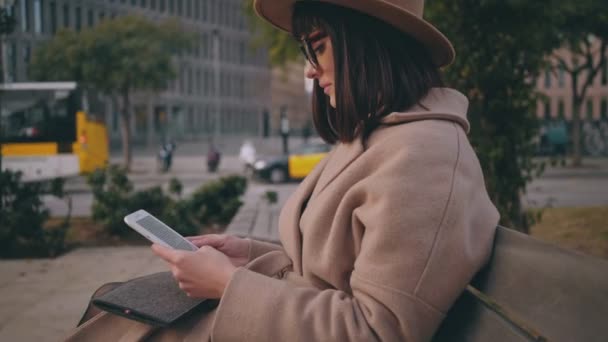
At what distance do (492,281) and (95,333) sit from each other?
1020 millimetres

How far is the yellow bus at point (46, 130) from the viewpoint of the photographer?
21.5m

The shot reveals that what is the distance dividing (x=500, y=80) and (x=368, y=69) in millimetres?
3940

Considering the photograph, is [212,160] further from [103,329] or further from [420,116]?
[420,116]

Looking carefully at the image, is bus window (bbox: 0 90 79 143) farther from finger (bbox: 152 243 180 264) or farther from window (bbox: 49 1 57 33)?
window (bbox: 49 1 57 33)

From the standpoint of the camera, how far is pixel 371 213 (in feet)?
5.63

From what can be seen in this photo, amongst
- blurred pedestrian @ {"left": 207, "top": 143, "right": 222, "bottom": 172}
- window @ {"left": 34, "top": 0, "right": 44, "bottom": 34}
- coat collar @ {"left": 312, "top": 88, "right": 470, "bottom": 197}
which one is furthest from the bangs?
window @ {"left": 34, "top": 0, "right": 44, "bottom": 34}

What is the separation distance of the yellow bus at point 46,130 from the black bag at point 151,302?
20044mm

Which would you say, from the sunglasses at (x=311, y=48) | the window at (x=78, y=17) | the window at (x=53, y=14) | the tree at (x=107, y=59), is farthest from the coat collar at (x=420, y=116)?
the window at (x=78, y=17)

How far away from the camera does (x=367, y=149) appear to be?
192 centimetres

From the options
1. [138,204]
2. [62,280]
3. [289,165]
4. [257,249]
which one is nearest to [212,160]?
[289,165]

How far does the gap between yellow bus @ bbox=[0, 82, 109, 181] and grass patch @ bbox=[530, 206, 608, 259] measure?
1572 centimetres

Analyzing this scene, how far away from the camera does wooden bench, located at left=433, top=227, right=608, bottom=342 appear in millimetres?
1385

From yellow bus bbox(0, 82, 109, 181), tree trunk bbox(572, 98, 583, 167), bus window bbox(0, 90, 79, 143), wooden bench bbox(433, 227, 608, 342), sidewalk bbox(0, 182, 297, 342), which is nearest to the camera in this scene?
wooden bench bbox(433, 227, 608, 342)

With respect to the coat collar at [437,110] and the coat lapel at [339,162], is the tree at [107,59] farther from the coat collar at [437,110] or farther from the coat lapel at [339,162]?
the coat collar at [437,110]
